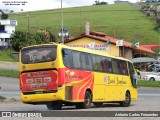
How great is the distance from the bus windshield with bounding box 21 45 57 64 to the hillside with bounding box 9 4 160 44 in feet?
258

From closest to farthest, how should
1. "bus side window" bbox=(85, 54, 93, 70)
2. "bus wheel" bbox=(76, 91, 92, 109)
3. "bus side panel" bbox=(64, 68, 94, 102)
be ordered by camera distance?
1. "bus side panel" bbox=(64, 68, 94, 102)
2. "bus wheel" bbox=(76, 91, 92, 109)
3. "bus side window" bbox=(85, 54, 93, 70)

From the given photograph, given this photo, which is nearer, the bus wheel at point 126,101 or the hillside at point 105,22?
the bus wheel at point 126,101

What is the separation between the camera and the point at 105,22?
12912 centimetres

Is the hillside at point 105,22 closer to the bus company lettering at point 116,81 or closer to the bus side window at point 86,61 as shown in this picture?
the bus company lettering at point 116,81

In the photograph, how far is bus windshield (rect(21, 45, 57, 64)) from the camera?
72.9 ft

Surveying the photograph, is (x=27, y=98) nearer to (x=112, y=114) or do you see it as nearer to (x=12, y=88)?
(x=112, y=114)

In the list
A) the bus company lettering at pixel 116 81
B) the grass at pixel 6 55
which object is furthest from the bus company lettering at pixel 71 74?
the grass at pixel 6 55

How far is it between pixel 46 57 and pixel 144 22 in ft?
335

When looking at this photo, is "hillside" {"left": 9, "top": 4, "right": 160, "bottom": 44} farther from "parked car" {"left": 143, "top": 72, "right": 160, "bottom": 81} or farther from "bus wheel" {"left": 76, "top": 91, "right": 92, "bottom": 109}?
"bus wheel" {"left": 76, "top": 91, "right": 92, "bottom": 109}

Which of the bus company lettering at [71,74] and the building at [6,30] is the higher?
the bus company lettering at [71,74]

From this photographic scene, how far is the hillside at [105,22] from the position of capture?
108m

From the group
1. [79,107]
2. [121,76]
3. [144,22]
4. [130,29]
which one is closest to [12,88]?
[121,76]

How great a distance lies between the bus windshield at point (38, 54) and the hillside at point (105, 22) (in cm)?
7849

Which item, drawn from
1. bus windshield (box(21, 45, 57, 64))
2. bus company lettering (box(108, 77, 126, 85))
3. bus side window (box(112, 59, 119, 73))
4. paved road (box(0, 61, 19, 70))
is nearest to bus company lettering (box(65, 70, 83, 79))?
bus windshield (box(21, 45, 57, 64))
